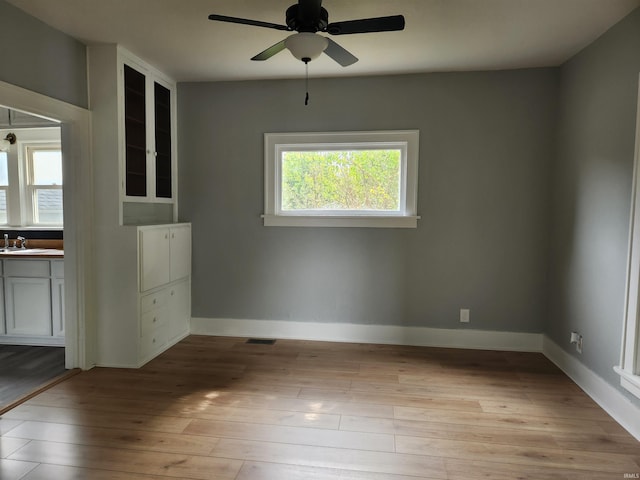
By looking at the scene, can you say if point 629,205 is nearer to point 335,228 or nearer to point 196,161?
point 335,228

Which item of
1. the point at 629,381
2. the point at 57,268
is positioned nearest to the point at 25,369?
the point at 57,268

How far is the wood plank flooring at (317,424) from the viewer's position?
79.4 inches

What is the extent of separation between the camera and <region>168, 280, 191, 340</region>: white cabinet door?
380 centimetres

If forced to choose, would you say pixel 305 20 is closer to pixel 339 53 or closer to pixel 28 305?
pixel 339 53

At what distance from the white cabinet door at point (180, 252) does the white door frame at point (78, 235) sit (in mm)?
686

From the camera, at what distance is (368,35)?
2852 millimetres

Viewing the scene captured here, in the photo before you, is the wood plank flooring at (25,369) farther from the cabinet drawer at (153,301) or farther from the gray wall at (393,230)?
the gray wall at (393,230)

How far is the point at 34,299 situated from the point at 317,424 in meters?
2.88

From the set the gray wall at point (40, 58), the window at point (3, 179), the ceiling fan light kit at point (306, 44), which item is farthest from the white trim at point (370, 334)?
the ceiling fan light kit at point (306, 44)

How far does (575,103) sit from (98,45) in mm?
3753

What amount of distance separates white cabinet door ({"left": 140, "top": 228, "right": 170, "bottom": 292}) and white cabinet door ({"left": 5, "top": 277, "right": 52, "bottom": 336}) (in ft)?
3.41

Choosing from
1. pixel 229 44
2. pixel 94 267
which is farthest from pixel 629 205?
pixel 94 267

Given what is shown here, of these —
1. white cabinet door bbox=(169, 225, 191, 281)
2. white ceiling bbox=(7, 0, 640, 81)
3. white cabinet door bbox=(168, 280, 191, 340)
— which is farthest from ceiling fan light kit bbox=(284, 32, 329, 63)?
white cabinet door bbox=(168, 280, 191, 340)

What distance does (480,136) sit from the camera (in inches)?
144
